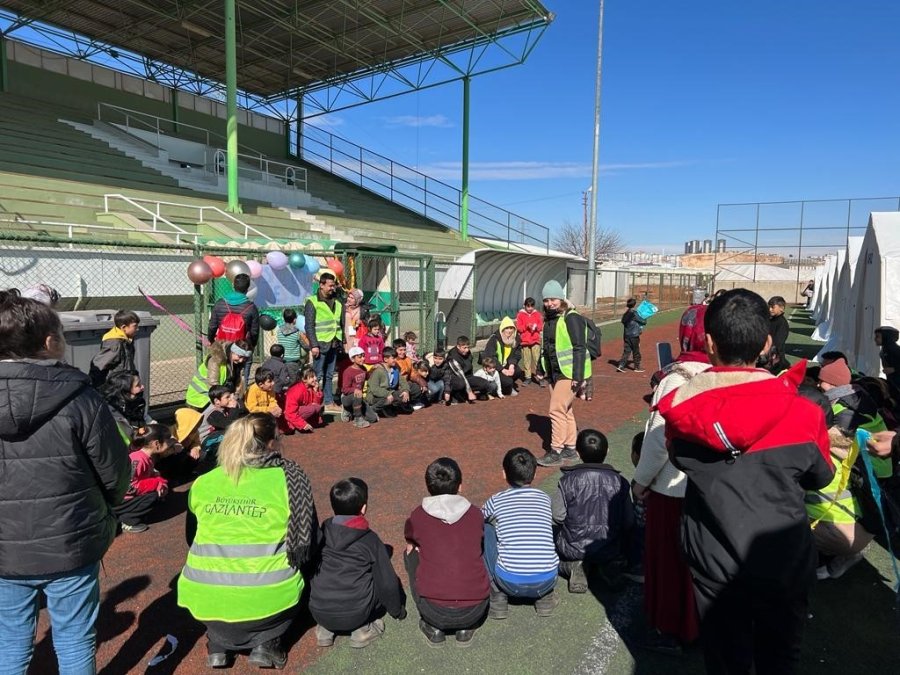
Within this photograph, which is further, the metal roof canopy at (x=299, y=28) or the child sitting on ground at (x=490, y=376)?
the metal roof canopy at (x=299, y=28)

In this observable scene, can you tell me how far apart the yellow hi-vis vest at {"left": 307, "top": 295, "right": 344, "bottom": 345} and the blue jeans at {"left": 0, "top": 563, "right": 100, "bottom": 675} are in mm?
5604

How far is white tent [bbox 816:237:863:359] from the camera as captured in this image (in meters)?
11.0

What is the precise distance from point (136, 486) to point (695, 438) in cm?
418

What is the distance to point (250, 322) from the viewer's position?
689cm

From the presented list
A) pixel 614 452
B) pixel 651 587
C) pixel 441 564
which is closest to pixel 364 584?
pixel 441 564

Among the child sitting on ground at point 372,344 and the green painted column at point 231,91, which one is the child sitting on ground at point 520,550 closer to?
the child sitting on ground at point 372,344

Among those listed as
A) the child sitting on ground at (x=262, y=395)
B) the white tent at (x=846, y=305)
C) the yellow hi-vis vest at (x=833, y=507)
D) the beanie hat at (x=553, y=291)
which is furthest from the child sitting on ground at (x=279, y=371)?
the white tent at (x=846, y=305)

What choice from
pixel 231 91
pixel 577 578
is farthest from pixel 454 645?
pixel 231 91

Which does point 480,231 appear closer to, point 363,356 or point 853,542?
point 363,356

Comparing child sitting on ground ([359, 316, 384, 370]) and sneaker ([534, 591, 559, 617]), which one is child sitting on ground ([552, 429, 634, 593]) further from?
child sitting on ground ([359, 316, 384, 370])

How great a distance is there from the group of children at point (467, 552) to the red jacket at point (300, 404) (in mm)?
3875

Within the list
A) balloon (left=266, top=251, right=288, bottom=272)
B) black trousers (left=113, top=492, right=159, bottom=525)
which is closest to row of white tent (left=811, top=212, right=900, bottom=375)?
balloon (left=266, top=251, right=288, bottom=272)

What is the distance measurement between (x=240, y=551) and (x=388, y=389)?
5114mm

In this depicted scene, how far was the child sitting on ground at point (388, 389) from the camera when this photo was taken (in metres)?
7.62
